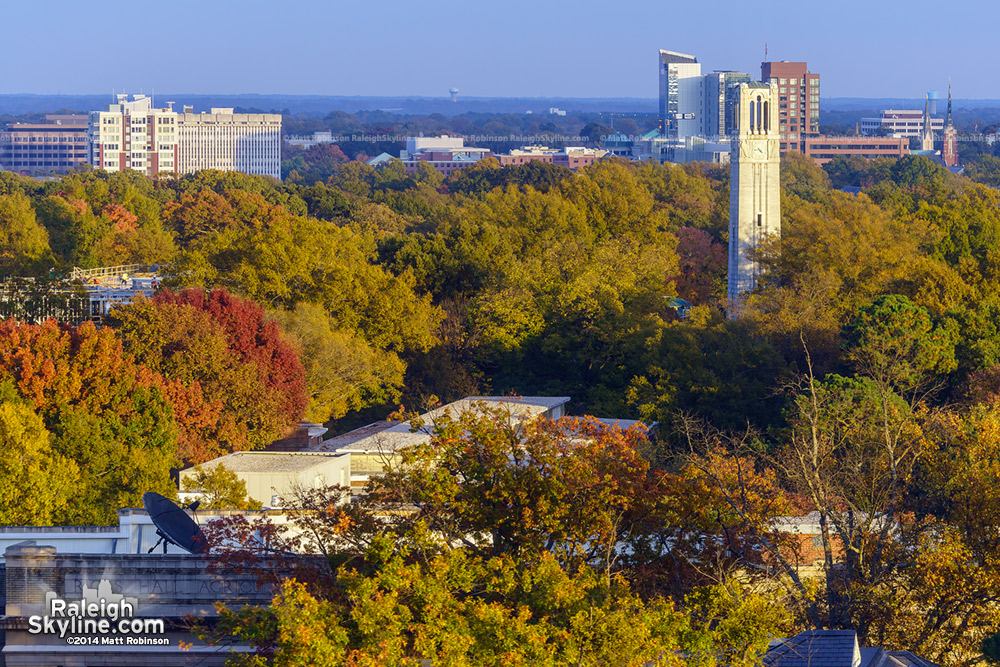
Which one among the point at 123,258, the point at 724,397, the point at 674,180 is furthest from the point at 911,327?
the point at 674,180

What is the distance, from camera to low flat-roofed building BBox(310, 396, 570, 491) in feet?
97.6

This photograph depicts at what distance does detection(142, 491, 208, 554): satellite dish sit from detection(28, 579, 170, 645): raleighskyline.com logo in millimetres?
1161

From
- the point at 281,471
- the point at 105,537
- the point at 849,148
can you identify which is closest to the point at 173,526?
the point at 105,537

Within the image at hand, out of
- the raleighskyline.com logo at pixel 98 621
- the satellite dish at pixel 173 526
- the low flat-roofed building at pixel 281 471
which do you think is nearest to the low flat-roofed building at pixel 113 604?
the raleighskyline.com logo at pixel 98 621

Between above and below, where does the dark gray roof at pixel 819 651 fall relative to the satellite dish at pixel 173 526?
below

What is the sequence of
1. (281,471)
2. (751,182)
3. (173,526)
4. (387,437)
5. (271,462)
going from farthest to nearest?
(751,182)
(387,437)
(271,462)
(281,471)
(173,526)

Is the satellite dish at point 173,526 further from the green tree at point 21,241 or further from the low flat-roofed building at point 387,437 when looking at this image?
the green tree at point 21,241

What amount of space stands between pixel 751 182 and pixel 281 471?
106ft

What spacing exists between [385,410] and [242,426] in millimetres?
8905

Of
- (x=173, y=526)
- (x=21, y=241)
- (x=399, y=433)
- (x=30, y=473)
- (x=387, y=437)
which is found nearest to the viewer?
(x=173, y=526)

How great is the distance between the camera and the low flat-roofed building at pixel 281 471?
27.1 m

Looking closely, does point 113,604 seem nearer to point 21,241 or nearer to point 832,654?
point 832,654

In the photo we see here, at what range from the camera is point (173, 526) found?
1925 centimetres

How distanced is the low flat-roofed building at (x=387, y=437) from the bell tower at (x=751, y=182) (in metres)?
16.5
